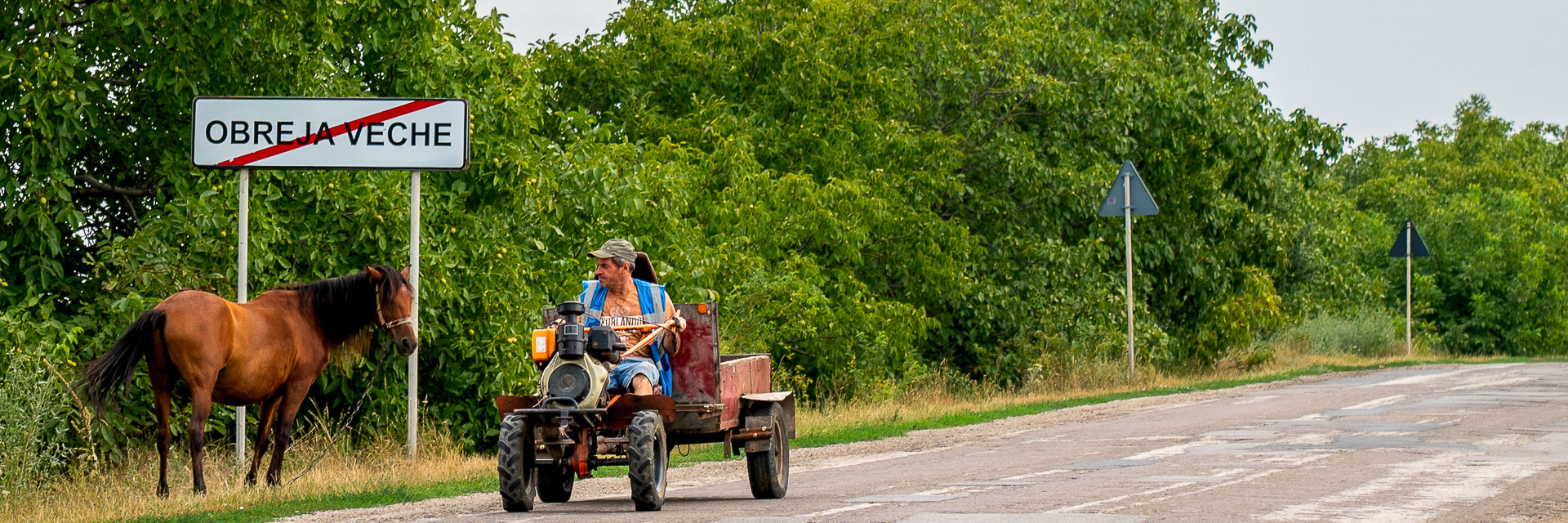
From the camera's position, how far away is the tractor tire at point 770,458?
10.5 metres

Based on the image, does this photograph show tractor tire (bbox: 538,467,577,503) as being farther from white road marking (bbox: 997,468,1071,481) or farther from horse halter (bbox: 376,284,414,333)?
white road marking (bbox: 997,468,1071,481)

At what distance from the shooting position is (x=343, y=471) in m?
12.4

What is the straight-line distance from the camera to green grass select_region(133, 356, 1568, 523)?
9.95m

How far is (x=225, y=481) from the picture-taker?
1168cm

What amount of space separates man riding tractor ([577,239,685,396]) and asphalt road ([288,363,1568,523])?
0.82 metres

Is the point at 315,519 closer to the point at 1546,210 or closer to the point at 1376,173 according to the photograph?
the point at 1546,210

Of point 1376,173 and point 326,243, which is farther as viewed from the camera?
point 1376,173

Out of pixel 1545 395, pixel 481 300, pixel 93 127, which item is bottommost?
pixel 1545 395

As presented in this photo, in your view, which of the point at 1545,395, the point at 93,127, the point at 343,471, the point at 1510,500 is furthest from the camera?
the point at 1545,395

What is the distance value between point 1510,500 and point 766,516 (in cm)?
461

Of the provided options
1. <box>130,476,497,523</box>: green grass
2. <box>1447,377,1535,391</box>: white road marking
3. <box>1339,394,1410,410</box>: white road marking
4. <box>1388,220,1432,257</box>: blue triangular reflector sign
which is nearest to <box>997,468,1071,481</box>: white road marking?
<box>130,476,497,523</box>: green grass

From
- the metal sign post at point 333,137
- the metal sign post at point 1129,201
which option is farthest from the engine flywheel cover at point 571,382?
the metal sign post at point 1129,201

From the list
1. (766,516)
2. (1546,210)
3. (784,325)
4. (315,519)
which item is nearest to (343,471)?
(315,519)

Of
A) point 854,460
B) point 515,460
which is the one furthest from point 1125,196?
point 515,460
